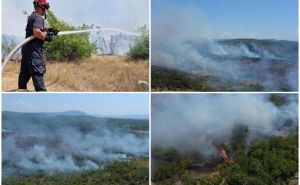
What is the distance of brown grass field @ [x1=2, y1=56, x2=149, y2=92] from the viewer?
4.07 meters

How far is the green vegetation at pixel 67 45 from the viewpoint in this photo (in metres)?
4.07

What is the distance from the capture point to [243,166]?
Result: 4.20m

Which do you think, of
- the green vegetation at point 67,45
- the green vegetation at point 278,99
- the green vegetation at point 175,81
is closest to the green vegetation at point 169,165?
the green vegetation at point 175,81

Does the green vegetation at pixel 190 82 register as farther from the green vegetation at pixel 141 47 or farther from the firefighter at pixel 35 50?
the firefighter at pixel 35 50

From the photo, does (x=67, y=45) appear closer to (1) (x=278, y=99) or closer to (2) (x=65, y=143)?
(2) (x=65, y=143)

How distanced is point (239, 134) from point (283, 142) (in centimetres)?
31

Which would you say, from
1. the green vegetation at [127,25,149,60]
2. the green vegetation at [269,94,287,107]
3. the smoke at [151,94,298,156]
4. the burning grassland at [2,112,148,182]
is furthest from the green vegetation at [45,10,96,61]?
the green vegetation at [269,94,287,107]

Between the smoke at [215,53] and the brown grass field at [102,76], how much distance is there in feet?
0.49

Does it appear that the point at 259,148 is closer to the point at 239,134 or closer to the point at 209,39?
the point at 239,134

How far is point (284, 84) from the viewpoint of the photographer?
424 cm

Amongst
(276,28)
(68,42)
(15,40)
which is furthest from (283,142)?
(15,40)

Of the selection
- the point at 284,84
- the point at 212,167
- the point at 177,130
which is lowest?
the point at 212,167

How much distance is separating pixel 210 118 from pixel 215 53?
45 cm

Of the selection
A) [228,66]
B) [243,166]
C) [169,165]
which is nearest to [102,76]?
[169,165]
